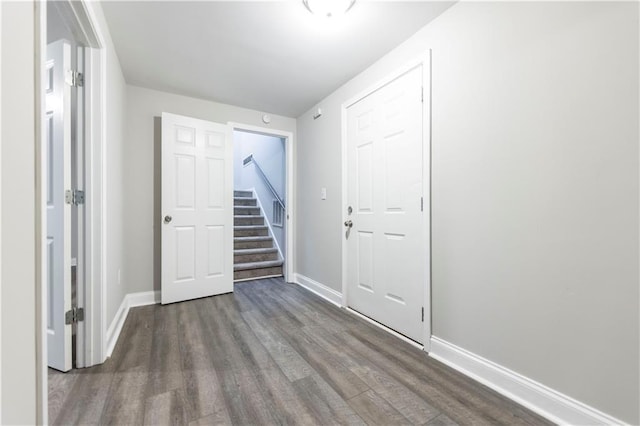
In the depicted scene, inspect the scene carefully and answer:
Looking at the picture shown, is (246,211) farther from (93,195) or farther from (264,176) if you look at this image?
(93,195)

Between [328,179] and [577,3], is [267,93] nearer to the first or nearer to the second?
[328,179]

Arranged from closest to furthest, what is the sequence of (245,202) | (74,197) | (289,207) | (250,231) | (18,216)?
(18,216) < (74,197) < (289,207) < (250,231) < (245,202)

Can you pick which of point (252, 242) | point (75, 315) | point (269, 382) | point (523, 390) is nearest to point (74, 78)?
point (75, 315)

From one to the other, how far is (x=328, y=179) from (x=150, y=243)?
2.04 metres

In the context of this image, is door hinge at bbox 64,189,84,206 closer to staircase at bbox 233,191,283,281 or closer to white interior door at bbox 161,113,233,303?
white interior door at bbox 161,113,233,303

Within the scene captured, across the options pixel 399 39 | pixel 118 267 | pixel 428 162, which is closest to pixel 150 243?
pixel 118 267

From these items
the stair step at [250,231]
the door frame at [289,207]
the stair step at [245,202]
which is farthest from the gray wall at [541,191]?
the stair step at [245,202]

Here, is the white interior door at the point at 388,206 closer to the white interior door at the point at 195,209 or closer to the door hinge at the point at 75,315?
the white interior door at the point at 195,209

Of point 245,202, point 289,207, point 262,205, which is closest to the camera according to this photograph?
point 289,207

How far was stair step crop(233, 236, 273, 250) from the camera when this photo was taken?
13.5ft

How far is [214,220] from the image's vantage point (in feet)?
10.1

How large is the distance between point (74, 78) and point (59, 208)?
31.8 inches

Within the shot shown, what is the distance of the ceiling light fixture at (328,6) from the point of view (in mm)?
1635

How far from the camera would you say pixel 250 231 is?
4.57m
